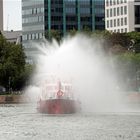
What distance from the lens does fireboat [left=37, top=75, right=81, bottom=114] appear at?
90.8m

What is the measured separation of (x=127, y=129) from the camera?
219 ft

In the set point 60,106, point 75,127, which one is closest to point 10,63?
point 60,106

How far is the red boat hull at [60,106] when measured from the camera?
90562 mm

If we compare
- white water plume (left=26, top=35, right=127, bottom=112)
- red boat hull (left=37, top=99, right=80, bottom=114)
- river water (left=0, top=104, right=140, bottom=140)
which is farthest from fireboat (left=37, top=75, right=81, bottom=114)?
river water (left=0, top=104, right=140, bottom=140)

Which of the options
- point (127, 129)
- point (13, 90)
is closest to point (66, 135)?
point (127, 129)

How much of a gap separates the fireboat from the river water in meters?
1.82

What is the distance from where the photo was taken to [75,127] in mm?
69812

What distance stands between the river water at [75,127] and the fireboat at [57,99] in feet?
5.97

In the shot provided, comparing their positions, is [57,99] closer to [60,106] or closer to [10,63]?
[60,106]

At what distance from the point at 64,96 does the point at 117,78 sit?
71.7 metres

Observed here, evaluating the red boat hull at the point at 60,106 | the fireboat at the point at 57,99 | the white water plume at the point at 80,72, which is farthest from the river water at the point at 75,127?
the white water plume at the point at 80,72

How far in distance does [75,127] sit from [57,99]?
2082cm

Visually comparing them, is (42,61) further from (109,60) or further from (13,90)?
(13,90)

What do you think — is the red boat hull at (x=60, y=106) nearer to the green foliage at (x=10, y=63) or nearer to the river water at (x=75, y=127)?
the river water at (x=75, y=127)
